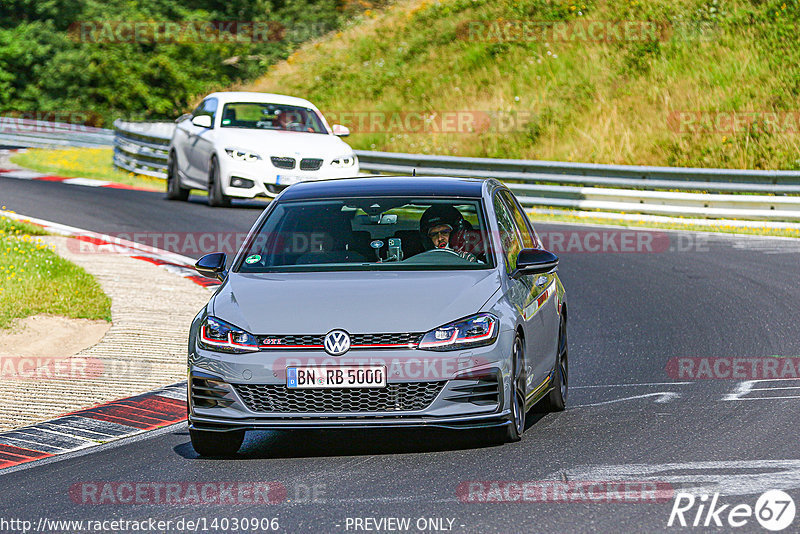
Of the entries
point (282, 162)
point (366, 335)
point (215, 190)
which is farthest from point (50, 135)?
point (366, 335)

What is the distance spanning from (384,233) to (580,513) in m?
3.11

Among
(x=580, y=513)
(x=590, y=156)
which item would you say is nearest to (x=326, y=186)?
(x=580, y=513)

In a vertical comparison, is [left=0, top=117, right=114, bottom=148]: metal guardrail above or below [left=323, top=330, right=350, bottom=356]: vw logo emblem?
below

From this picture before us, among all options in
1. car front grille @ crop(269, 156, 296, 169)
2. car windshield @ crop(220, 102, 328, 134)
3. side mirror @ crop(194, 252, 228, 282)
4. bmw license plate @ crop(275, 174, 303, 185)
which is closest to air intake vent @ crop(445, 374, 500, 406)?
side mirror @ crop(194, 252, 228, 282)

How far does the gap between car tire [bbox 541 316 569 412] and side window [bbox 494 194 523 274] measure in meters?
0.72

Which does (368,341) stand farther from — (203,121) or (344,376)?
(203,121)

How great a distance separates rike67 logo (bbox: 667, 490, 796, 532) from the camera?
594 cm

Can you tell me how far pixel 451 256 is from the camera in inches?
337

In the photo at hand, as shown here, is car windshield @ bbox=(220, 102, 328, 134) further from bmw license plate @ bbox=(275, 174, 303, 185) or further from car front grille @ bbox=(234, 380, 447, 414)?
car front grille @ bbox=(234, 380, 447, 414)

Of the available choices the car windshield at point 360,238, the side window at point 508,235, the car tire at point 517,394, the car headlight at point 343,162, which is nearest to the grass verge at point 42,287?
the car windshield at point 360,238

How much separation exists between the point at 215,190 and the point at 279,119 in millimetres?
1667

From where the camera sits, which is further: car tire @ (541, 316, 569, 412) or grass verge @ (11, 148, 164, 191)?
grass verge @ (11, 148, 164, 191)

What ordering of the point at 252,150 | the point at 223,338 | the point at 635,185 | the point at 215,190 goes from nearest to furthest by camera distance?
the point at 223,338 < the point at 252,150 < the point at 215,190 < the point at 635,185

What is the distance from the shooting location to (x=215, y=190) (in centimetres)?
2205
